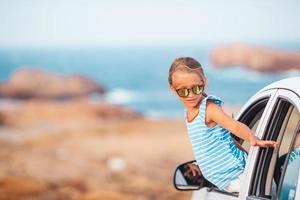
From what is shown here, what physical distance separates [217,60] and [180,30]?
102cm

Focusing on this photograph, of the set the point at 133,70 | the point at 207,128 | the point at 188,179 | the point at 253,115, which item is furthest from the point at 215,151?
the point at 133,70

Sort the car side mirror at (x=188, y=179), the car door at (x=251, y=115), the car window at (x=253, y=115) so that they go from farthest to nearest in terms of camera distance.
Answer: the car side mirror at (x=188, y=179) < the car window at (x=253, y=115) < the car door at (x=251, y=115)

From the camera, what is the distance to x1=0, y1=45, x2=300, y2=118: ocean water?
21.1 metres

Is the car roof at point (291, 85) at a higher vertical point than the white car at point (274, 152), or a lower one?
higher

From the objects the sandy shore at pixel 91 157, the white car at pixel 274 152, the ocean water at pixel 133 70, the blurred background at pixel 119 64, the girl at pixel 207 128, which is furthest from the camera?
the ocean water at pixel 133 70

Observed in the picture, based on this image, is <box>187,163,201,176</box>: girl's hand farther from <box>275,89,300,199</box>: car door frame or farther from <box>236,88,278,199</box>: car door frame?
<box>275,89,300,199</box>: car door frame

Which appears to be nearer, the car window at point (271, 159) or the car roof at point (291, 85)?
the car roof at point (291, 85)

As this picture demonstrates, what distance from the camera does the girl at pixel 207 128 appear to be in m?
4.12

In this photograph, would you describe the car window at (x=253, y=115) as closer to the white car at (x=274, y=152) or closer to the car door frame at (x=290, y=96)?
the white car at (x=274, y=152)

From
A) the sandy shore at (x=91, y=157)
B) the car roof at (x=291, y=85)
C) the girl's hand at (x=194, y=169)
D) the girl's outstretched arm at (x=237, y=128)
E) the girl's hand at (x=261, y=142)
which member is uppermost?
the sandy shore at (x=91, y=157)

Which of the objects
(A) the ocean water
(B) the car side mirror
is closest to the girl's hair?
(B) the car side mirror

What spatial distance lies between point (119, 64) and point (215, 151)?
17528 millimetres

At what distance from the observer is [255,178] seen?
13.6 ft

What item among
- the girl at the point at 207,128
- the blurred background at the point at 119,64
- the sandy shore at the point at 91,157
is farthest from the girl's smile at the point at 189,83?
the blurred background at the point at 119,64
